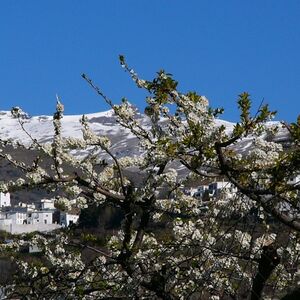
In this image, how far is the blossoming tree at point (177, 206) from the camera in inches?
202

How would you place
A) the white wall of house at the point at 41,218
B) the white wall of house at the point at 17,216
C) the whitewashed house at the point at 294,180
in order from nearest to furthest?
the whitewashed house at the point at 294,180 < the white wall of house at the point at 41,218 < the white wall of house at the point at 17,216

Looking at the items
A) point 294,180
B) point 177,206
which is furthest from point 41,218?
point 294,180

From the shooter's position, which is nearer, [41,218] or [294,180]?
[294,180]

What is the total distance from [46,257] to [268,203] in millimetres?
4876

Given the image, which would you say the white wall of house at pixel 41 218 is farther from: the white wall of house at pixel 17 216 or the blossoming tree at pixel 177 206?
the blossoming tree at pixel 177 206

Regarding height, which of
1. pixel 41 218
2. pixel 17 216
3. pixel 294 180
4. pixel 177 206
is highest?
pixel 17 216

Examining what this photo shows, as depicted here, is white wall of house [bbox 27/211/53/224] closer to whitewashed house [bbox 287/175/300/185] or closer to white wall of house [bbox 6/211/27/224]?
white wall of house [bbox 6/211/27/224]

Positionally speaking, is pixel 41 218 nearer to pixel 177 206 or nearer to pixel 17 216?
pixel 17 216

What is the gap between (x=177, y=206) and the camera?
8.06m

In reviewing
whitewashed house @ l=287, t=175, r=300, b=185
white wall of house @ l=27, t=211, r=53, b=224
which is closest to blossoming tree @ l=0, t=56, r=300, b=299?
whitewashed house @ l=287, t=175, r=300, b=185

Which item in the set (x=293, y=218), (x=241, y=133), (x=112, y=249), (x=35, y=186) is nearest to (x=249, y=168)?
(x=241, y=133)

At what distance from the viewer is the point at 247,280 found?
5953mm

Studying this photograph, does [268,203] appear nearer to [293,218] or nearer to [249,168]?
[293,218]

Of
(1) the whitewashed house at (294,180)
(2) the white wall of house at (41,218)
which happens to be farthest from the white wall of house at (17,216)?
(1) the whitewashed house at (294,180)
